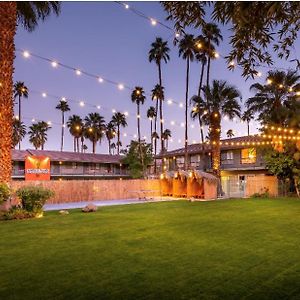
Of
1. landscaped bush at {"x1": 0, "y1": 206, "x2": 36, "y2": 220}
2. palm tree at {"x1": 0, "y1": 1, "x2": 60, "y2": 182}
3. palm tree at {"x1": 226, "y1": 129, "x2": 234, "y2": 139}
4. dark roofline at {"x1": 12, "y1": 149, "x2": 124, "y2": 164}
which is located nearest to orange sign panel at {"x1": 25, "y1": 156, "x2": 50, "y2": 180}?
palm tree at {"x1": 0, "y1": 1, "x2": 60, "y2": 182}

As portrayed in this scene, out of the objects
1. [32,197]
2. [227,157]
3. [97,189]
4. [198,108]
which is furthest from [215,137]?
[32,197]

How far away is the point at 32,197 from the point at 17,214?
3.30ft

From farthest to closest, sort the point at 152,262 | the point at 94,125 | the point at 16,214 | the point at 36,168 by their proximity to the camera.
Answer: the point at 94,125 → the point at 36,168 → the point at 16,214 → the point at 152,262

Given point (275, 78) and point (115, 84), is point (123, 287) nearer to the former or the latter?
point (115, 84)

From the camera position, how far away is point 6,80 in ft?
51.5

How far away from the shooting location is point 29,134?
74688 millimetres

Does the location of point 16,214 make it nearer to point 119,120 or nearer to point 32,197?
point 32,197

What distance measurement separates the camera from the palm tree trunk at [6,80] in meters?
15.4

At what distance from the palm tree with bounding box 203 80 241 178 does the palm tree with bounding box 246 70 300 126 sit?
1.55 m

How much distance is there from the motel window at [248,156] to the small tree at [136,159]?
14341mm

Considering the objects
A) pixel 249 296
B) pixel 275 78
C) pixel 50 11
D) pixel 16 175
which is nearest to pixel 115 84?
pixel 50 11

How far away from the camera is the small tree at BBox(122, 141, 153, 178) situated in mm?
49062

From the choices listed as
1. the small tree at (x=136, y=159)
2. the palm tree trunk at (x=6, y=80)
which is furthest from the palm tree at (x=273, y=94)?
the small tree at (x=136, y=159)

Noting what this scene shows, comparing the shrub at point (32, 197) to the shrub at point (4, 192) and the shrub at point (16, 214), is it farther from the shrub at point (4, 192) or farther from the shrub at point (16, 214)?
the shrub at point (4, 192)
